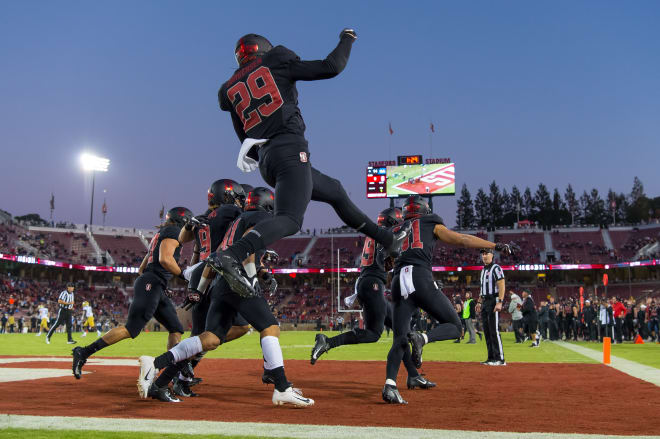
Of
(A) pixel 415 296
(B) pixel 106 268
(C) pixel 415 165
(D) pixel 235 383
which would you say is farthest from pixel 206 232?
(B) pixel 106 268

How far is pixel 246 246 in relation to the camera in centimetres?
430

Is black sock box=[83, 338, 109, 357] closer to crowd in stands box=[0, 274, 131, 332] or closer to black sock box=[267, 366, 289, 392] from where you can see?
black sock box=[267, 366, 289, 392]

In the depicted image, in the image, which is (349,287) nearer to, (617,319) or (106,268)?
(106,268)

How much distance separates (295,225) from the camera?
446 centimetres

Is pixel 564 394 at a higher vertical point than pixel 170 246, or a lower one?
lower

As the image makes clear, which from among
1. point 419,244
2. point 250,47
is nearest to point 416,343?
point 419,244

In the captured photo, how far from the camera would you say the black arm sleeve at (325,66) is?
4.55m

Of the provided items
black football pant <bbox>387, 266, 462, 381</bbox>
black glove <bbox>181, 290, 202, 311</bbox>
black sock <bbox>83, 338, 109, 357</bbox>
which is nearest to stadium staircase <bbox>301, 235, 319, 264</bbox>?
black sock <bbox>83, 338, 109, 357</bbox>

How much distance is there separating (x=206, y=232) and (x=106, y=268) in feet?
204

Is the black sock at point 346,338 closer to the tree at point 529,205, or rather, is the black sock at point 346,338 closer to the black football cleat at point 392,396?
the black football cleat at point 392,396

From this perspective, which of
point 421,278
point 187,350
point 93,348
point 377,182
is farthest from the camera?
point 377,182

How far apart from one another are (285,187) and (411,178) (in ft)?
153

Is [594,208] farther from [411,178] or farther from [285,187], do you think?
[285,187]

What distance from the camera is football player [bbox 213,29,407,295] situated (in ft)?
14.4
